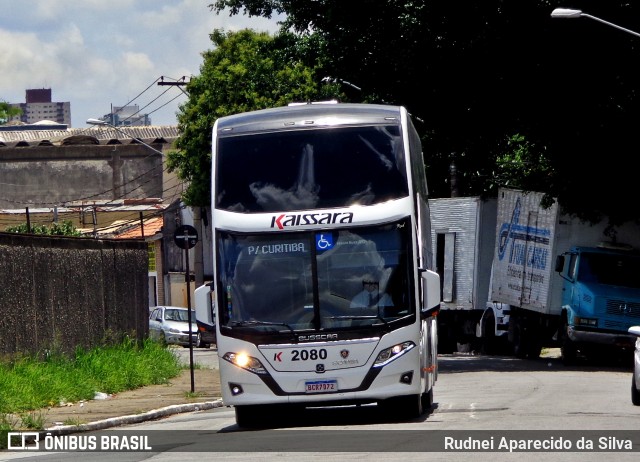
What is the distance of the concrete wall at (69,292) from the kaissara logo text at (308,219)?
21.5 ft

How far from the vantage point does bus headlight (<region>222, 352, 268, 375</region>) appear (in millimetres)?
16688

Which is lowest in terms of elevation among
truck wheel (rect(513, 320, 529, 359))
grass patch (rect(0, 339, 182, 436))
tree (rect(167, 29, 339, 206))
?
truck wheel (rect(513, 320, 529, 359))

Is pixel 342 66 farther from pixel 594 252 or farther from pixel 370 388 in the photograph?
pixel 370 388

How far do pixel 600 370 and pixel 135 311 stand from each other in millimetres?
10399

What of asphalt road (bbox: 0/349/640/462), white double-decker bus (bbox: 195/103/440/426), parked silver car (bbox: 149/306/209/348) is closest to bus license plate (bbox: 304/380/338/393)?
white double-decker bus (bbox: 195/103/440/426)

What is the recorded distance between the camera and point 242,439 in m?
15.3

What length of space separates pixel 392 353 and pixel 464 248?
2339cm

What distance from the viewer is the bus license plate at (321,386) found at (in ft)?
54.3

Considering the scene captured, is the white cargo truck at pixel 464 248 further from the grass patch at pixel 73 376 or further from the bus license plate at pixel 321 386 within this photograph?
the bus license plate at pixel 321 386

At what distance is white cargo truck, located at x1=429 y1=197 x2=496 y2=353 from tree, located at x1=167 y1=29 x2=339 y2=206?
18.7 metres

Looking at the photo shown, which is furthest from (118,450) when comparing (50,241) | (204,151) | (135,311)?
(204,151)

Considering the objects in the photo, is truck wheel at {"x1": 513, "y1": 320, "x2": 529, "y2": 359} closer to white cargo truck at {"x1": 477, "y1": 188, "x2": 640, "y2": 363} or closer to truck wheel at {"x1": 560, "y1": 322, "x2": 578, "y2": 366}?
white cargo truck at {"x1": 477, "y1": 188, "x2": 640, "y2": 363}

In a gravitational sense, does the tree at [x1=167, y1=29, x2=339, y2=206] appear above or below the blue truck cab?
above

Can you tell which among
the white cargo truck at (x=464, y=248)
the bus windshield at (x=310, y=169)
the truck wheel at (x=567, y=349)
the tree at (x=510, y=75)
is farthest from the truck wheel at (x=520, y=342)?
the bus windshield at (x=310, y=169)
